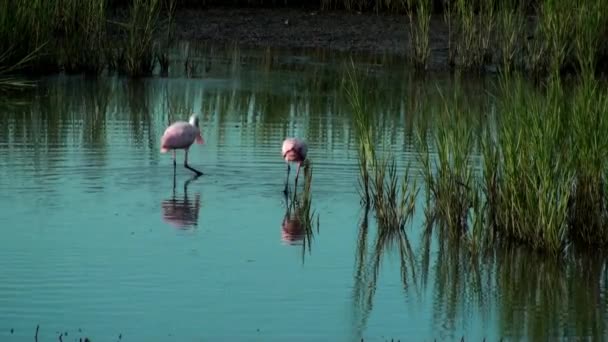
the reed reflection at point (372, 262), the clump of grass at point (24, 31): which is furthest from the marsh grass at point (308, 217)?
the clump of grass at point (24, 31)

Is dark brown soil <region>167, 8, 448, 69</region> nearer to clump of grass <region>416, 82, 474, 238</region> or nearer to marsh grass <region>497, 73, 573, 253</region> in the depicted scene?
clump of grass <region>416, 82, 474, 238</region>

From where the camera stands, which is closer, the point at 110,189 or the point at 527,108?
the point at 527,108

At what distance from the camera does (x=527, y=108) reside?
9.30 meters

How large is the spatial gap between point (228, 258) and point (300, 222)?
51.7 inches

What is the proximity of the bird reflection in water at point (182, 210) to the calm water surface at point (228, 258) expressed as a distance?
0.02 m

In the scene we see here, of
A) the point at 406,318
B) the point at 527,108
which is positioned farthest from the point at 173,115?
the point at 406,318

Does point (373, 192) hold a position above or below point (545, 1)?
below

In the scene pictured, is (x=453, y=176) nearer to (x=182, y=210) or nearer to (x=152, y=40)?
(x=182, y=210)

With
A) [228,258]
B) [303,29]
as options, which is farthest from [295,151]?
[303,29]

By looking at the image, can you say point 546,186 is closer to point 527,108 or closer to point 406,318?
point 527,108

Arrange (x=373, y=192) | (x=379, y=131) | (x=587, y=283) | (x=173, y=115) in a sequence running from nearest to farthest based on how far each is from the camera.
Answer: (x=587, y=283)
(x=373, y=192)
(x=379, y=131)
(x=173, y=115)

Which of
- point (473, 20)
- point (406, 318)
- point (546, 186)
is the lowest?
point (406, 318)

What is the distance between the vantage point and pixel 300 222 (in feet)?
33.4

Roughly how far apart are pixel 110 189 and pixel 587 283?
12.2 feet
